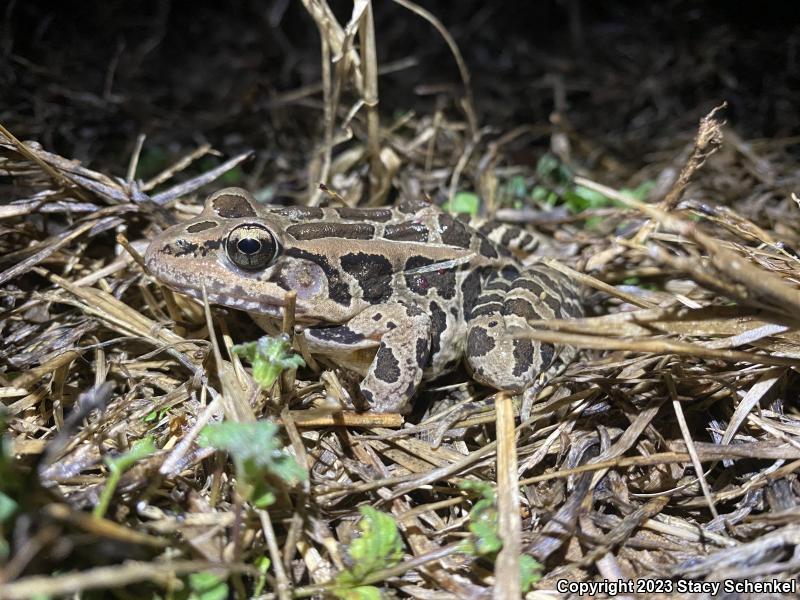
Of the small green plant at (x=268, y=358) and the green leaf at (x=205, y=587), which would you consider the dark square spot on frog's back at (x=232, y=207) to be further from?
the green leaf at (x=205, y=587)

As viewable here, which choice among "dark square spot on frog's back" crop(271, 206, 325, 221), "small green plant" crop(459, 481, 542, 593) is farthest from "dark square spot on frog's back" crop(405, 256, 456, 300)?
"small green plant" crop(459, 481, 542, 593)

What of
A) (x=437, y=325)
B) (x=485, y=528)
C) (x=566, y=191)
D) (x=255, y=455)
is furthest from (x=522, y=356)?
(x=566, y=191)

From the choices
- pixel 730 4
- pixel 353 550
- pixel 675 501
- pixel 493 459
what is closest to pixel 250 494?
pixel 353 550

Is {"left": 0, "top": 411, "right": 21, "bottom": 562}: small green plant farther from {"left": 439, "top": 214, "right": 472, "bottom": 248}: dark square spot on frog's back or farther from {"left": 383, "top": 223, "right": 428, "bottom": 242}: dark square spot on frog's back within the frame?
{"left": 439, "top": 214, "right": 472, "bottom": 248}: dark square spot on frog's back

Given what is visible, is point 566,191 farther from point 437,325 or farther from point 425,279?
point 437,325

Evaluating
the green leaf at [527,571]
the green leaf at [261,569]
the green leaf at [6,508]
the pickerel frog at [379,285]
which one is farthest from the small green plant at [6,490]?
the green leaf at [527,571]

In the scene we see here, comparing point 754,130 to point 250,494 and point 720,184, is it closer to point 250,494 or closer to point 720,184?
point 720,184
